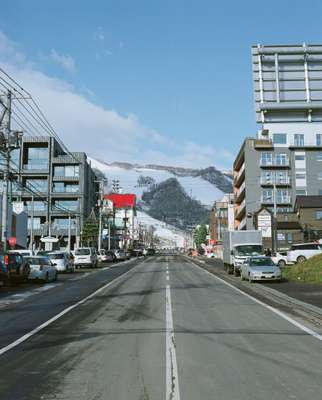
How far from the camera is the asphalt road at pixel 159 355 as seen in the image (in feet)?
21.6

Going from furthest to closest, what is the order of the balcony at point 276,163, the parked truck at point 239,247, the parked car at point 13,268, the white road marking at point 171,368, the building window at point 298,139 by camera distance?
the building window at point 298,139, the balcony at point 276,163, the parked truck at point 239,247, the parked car at point 13,268, the white road marking at point 171,368

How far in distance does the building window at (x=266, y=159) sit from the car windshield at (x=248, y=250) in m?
57.8

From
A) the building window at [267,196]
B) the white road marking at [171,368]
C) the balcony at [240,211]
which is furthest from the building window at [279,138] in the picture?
the white road marking at [171,368]

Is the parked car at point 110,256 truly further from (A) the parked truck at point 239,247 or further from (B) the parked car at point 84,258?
(A) the parked truck at point 239,247

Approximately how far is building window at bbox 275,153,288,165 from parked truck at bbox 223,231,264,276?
54326mm

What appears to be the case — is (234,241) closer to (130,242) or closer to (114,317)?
(114,317)

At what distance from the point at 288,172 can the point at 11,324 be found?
83.8 m

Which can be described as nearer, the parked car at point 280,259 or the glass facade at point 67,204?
the parked car at point 280,259

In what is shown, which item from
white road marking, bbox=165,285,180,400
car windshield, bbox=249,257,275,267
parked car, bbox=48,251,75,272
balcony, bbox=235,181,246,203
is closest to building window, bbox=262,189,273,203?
balcony, bbox=235,181,246,203

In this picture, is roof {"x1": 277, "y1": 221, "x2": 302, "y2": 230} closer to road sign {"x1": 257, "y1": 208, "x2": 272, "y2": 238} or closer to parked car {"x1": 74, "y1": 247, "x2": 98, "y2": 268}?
parked car {"x1": 74, "y1": 247, "x2": 98, "y2": 268}

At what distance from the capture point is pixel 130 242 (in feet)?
530

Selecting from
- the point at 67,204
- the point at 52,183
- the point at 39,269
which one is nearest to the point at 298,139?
the point at 67,204

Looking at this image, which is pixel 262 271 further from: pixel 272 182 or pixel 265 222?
pixel 272 182

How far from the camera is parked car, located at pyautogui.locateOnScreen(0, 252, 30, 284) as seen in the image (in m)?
24.5
